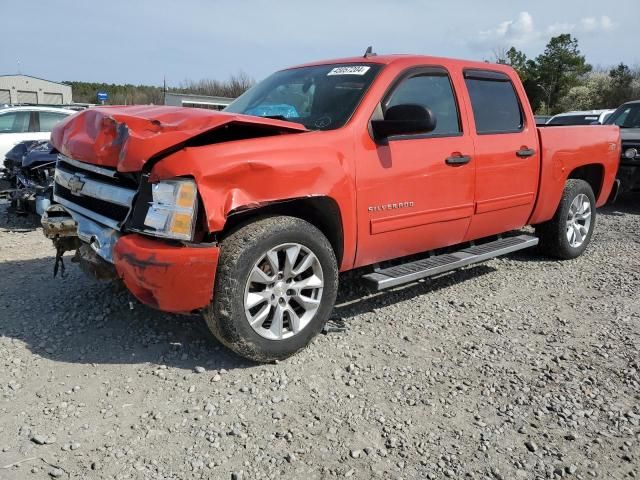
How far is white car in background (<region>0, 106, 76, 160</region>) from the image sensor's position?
1025cm

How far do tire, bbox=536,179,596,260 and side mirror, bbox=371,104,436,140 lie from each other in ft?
8.83

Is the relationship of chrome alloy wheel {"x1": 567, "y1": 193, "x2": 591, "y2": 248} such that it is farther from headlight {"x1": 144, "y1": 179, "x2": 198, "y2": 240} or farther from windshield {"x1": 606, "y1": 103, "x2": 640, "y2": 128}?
windshield {"x1": 606, "y1": 103, "x2": 640, "y2": 128}

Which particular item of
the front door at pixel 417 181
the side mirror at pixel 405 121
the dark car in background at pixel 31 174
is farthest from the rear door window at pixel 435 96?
the dark car in background at pixel 31 174

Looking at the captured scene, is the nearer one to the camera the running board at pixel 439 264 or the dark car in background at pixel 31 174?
the running board at pixel 439 264

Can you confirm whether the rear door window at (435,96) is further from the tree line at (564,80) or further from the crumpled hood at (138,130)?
the tree line at (564,80)

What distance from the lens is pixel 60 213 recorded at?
3596 millimetres

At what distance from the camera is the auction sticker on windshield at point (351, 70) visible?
393cm

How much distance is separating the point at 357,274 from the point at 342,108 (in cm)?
177

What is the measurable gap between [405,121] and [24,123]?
9.52 meters

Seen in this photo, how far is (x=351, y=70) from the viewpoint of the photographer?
4.01m

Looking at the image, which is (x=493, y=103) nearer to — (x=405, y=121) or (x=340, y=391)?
(x=405, y=121)

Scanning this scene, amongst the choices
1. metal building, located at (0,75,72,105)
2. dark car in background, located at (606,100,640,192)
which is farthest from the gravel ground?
metal building, located at (0,75,72,105)

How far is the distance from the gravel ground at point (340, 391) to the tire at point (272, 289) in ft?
0.61

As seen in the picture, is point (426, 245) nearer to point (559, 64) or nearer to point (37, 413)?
point (37, 413)
